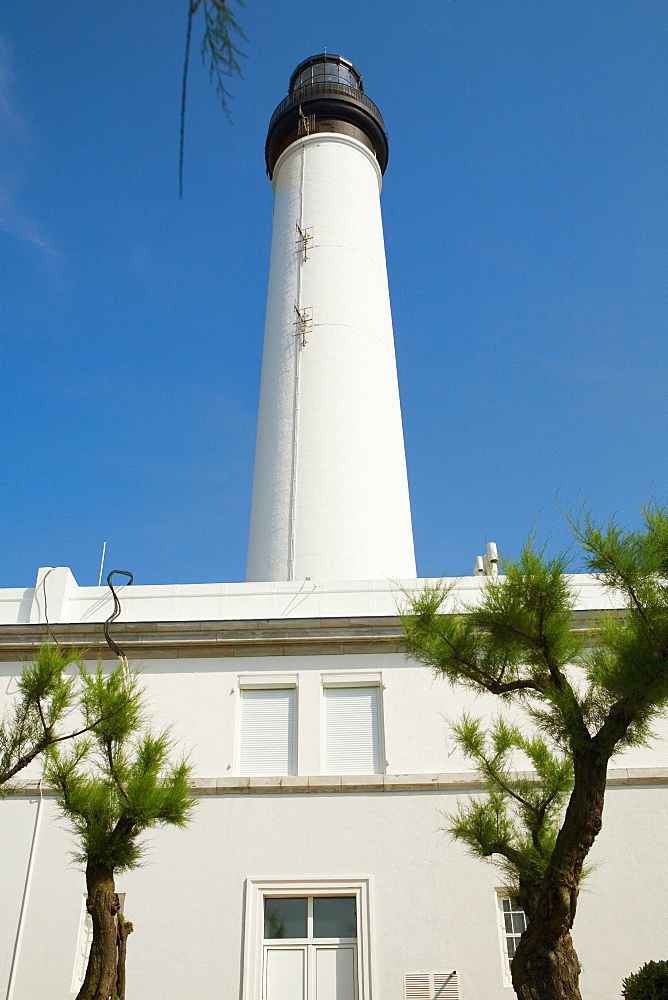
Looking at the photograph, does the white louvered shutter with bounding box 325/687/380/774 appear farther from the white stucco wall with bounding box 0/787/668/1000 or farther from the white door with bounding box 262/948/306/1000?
the white door with bounding box 262/948/306/1000

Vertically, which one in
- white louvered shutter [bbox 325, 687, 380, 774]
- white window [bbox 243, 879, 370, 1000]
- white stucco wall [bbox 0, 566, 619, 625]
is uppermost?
white stucco wall [bbox 0, 566, 619, 625]

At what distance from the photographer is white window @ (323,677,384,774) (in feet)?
41.3

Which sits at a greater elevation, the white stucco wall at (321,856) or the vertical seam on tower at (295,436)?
the vertical seam on tower at (295,436)

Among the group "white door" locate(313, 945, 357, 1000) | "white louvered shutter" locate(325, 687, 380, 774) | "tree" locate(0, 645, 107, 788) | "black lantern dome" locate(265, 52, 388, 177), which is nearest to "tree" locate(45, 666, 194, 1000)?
"tree" locate(0, 645, 107, 788)

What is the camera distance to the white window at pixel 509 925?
1116 cm

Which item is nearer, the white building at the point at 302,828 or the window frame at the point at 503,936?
the window frame at the point at 503,936

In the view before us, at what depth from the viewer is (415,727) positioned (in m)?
12.8

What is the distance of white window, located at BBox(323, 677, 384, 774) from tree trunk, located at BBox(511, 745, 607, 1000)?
509cm

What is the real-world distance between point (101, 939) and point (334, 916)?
4249 millimetres

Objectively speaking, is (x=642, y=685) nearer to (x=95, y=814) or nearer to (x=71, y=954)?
(x=95, y=814)

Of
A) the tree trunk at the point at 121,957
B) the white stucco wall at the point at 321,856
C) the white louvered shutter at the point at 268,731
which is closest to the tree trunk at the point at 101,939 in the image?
the tree trunk at the point at 121,957

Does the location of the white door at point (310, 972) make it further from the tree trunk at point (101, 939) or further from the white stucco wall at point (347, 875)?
the tree trunk at point (101, 939)

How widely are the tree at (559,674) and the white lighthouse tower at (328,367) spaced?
322 inches

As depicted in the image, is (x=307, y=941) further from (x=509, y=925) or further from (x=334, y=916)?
(x=509, y=925)
